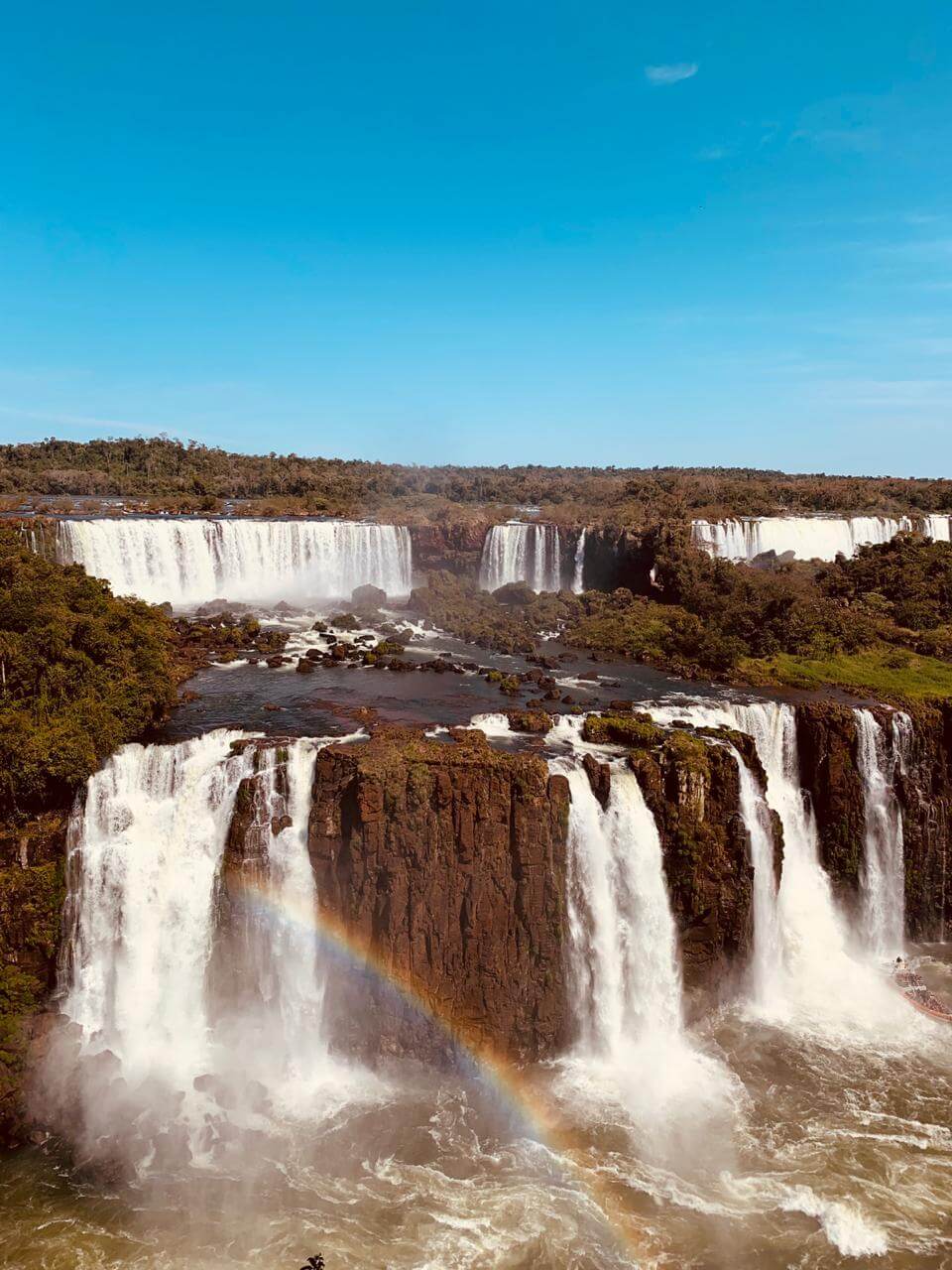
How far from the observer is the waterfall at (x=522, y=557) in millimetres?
45656

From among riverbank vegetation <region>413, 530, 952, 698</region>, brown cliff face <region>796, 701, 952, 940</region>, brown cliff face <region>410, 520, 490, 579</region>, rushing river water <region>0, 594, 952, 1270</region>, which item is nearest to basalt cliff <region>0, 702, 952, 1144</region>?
rushing river water <region>0, 594, 952, 1270</region>

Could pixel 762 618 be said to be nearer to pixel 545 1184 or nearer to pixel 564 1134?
pixel 564 1134

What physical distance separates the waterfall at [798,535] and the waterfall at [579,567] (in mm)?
6163

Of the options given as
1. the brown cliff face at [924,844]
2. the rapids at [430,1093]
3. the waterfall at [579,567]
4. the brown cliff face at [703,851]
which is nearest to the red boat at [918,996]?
the rapids at [430,1093]

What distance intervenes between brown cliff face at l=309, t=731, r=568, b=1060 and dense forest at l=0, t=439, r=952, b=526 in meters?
29.6

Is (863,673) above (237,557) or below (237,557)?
below

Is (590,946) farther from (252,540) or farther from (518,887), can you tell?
(252,540)

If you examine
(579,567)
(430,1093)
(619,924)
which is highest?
(579,567)

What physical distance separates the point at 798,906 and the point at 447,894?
1052cm

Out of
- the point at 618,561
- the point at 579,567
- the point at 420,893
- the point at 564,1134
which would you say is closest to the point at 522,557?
the point at 579,567

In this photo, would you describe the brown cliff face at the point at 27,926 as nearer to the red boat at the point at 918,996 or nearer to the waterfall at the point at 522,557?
the red boat at the point at 918,996

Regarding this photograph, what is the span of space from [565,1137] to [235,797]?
31.9 feet

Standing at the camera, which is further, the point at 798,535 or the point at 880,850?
the point at 798,535

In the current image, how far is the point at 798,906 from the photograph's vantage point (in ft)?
70.8
